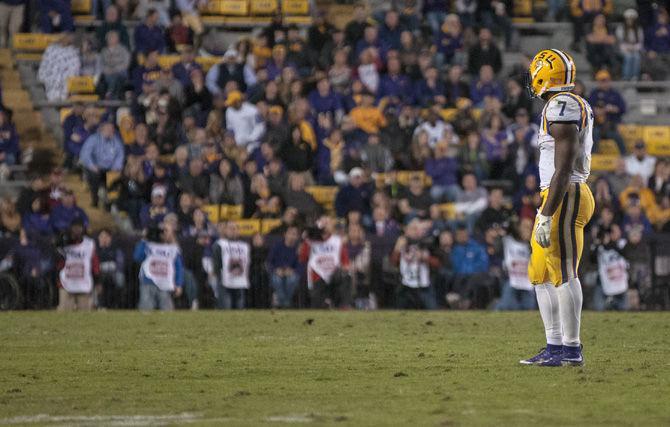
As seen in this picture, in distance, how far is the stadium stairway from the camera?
976 inches

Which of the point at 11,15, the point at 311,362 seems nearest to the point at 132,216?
the point at 11,15

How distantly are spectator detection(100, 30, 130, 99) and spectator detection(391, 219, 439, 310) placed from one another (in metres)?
7.50

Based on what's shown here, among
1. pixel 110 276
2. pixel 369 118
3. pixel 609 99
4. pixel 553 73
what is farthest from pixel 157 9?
pixel 553 73

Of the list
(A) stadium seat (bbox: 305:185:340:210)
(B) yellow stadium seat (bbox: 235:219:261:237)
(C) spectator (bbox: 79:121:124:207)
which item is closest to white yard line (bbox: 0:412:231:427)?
(B) yellow stadium seat (bbox: 235:219:261:237)

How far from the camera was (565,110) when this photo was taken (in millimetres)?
→ 10672

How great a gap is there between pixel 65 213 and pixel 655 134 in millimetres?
11376

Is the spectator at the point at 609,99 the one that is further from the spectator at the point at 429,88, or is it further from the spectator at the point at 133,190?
the spectator at the point at 133,190

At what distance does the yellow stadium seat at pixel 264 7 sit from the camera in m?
28.5

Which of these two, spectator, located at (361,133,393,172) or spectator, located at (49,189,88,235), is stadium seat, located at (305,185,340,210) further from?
spectator, located at (49,189,88,235)

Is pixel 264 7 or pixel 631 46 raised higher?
pixel 264 7

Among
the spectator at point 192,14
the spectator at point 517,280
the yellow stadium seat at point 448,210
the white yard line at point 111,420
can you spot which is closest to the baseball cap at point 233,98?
the spectator at point 192,14

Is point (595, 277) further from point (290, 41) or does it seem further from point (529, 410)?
point (529, 410)

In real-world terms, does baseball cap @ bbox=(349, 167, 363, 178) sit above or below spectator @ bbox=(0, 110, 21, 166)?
below

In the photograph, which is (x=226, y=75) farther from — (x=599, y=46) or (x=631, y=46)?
(x=631, y=46)
